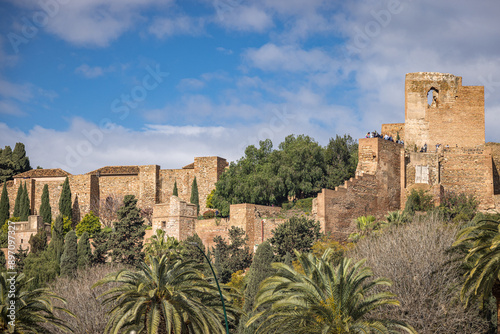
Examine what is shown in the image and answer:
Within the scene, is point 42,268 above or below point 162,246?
below

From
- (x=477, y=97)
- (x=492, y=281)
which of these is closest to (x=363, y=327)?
(x=492, y=281)

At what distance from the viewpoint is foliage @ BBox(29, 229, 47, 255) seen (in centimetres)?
4566

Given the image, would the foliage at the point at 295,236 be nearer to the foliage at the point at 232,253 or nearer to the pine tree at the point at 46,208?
the foliage at the point at 232,253

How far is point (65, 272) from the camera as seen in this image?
39.4 meters

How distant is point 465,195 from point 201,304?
22.5m

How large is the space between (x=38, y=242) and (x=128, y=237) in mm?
8329

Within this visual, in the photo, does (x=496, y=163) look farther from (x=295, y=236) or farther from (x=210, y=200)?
(x=210, y=200)

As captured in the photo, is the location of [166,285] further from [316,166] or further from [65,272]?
[316,166]

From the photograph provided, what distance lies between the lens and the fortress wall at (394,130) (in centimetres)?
4431

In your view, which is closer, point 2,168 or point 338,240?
point 338,240

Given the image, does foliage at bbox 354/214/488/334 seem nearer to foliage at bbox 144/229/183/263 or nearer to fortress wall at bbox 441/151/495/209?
fortress wall at bbox 441/151/495/209

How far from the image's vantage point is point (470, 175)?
39875mm

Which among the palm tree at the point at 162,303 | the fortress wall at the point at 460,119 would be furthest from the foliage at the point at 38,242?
the fortress wall at the point at 460,119

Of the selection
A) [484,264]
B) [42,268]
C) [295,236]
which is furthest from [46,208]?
[484,264]
